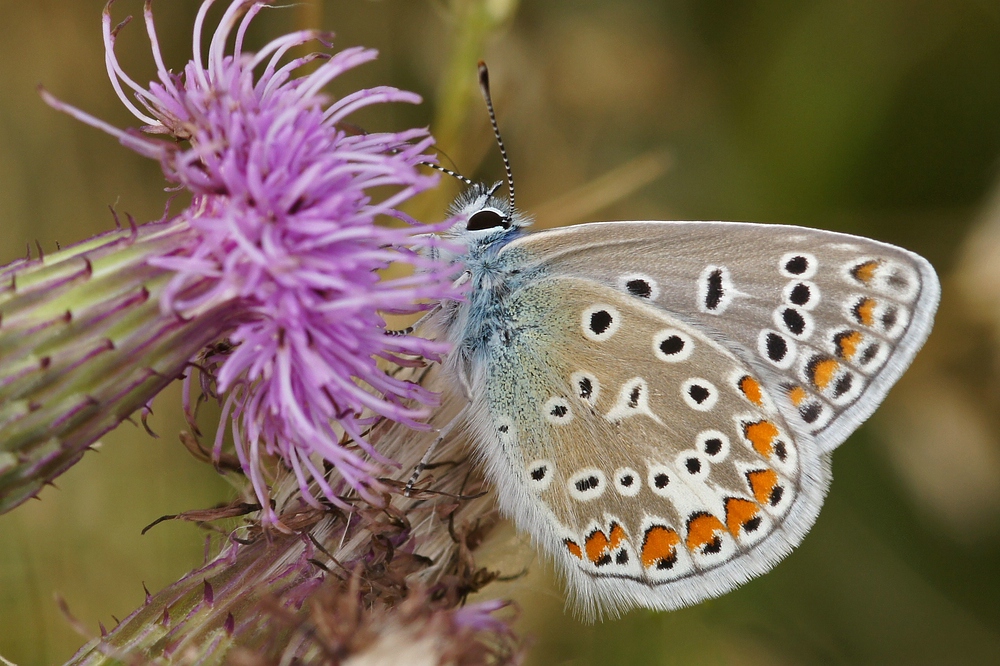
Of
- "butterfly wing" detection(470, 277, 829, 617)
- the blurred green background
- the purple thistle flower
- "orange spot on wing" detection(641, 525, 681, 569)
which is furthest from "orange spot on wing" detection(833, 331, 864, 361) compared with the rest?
the blurred green background

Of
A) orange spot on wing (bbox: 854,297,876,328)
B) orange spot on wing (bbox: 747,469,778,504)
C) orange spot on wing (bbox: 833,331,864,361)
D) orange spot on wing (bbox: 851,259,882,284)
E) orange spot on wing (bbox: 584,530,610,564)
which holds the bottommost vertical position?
orange spot on wing (bbox: 584,530,610,564)

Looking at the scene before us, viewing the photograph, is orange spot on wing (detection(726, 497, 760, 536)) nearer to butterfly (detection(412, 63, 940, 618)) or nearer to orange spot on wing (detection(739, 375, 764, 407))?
butterfly (detection(412, 63, 940, 618))

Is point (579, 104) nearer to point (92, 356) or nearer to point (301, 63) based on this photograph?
point (301, 63)

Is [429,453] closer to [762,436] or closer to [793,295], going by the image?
[762,436]

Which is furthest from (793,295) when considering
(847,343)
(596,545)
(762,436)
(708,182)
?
(708,182)

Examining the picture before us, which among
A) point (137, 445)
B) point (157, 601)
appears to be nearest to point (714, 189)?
point (137, 445)

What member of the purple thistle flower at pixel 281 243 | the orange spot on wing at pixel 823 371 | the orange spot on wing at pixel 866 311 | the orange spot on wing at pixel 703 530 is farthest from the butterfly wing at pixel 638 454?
the purple thistle flower at pixel 281 243
